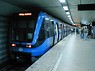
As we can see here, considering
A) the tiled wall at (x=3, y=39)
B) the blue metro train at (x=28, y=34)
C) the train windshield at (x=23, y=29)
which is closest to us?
the blue metro train at (x=28, y=34)

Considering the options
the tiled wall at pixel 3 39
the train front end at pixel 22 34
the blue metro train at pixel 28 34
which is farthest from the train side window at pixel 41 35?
the tiled wall at pixel 3 39

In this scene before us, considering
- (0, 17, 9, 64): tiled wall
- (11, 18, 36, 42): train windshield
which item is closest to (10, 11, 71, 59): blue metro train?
(11, 18, 36, 42): train windshield

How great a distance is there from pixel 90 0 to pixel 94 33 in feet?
56.5

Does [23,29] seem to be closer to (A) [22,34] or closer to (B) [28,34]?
(A) [22,34]

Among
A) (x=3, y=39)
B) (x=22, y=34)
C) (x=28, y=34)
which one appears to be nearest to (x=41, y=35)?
(x=28, y=34)

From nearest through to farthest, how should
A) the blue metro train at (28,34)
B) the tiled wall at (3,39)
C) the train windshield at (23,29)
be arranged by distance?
the blue metro train at (28,34)
the train windshield at (23,29)
the tiled wall at (3,39)

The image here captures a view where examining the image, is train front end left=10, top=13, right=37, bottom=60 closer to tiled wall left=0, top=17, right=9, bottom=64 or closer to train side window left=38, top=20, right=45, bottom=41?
train side window left=38, top=20, right=45, bottom=41

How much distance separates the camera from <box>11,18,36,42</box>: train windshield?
10.1 m

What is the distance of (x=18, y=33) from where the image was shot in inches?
410

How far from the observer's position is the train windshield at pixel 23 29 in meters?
10.1

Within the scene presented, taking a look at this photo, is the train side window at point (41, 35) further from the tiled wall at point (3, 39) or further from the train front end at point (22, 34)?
the tiled wall at point (3, 39)

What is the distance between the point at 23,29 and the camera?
1031cm

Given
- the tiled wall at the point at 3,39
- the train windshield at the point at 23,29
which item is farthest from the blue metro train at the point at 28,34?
the tiled wall at the point at 3,39

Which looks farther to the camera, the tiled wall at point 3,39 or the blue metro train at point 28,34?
the tiled wall at point 3,39
